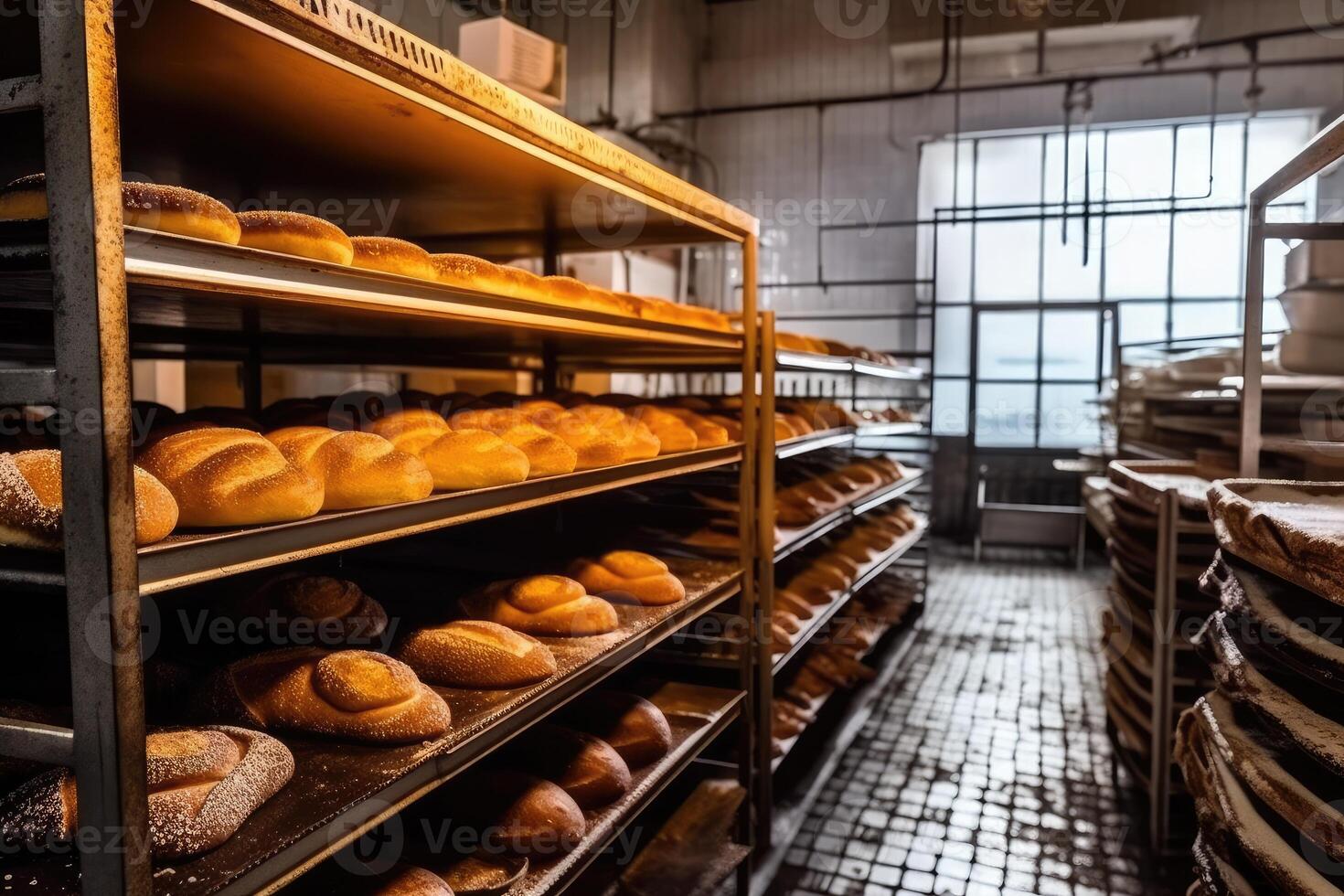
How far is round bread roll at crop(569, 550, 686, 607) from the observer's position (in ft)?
7.20

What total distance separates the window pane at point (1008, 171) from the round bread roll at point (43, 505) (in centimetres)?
854

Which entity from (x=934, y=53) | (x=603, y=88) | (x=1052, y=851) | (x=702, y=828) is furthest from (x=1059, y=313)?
(x=702, y=828)

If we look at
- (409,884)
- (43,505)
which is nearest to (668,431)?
(409,884)

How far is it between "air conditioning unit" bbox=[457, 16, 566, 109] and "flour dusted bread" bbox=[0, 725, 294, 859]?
122 inches

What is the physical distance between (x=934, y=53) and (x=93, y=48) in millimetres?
7888

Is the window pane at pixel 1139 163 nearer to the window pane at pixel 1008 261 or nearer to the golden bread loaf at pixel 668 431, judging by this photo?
the window pane at pixel 1008 261

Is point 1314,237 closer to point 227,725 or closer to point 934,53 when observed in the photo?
point 227,725

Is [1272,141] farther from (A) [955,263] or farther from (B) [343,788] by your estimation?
(B) [343,788]

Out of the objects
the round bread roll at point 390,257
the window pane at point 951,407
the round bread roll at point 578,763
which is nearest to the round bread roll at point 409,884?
the round bread roll at point 578,763

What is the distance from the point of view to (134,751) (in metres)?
0.89

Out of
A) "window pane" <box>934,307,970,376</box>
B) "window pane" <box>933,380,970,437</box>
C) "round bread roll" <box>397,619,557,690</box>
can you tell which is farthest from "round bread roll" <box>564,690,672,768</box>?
"window pane" <box>934,307,970,376</box>

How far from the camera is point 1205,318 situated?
7891mm

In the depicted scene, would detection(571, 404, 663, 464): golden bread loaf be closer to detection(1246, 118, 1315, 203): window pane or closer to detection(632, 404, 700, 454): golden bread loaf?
detection(632, 404, 700, 454): golden bread loaf

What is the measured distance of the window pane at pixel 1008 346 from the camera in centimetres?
858
